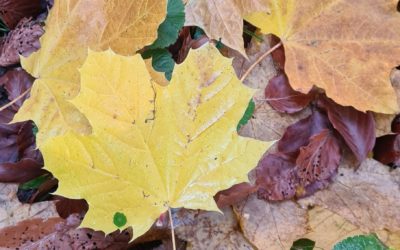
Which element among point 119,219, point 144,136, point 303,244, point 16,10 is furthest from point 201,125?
point 16,10

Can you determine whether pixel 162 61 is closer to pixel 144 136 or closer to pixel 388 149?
pixel 144 136

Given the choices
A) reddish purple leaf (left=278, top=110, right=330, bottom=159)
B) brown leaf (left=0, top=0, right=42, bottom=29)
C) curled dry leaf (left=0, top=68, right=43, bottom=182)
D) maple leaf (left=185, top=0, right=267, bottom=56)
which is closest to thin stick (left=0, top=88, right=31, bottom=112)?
curled dry leaf (left=0, top=68, right=43, bottom=182)

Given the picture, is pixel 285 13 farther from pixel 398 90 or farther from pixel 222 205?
pixel 222 205

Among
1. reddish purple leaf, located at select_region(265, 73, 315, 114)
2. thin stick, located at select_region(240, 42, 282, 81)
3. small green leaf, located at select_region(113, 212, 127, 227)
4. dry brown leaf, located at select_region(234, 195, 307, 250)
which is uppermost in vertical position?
thin stick, located at select_region(240, 42, 282, 81)

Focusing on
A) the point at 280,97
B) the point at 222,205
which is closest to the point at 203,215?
the point at 222,205

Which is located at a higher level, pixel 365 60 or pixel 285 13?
pixel 285 13

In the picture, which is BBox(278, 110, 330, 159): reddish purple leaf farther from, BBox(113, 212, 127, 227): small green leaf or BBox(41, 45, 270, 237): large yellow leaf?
BBox(113, 212, 127, 227): small green leaf

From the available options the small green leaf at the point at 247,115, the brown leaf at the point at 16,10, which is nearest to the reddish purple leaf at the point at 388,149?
the small green leaf at the point at 247,115
